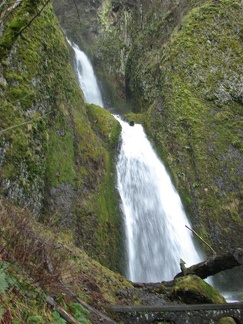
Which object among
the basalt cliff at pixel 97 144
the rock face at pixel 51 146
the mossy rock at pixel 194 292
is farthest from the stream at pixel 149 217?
the mossy rock at pixel 194 292

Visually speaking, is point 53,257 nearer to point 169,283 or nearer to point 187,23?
point 169,283

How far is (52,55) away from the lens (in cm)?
1210

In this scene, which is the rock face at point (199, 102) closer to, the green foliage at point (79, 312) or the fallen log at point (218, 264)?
the fallen log at point (218, 264)

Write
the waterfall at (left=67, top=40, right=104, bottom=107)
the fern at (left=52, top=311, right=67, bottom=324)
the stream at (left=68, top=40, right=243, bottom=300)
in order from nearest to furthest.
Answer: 1. the fern at (left=52, top=311, right=67, bottom=324)
2. the stream at (left=68, top=40, right=243, bottom=300)
3. the waterfall at (left=67, top=40, right=104, bottom=107)

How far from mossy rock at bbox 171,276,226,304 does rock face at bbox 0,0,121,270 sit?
303 cm

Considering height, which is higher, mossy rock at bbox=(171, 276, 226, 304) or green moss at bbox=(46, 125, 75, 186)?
green moss at bbox=(46, 125, 75, 186)

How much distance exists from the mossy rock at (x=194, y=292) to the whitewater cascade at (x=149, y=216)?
411 cm

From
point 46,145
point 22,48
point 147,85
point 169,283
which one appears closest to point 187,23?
point 147,85

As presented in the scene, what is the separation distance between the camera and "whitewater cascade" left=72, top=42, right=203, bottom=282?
11.4 metres

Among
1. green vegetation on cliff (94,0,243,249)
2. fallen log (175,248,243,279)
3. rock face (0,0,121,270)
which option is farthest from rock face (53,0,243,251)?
fallen log (175,248,243,279)

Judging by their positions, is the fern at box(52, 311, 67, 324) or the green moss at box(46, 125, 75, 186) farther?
the green moss at box(46, 125, 75, 186)

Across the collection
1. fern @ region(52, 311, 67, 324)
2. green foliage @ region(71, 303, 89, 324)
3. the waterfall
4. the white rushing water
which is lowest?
the white rushing water

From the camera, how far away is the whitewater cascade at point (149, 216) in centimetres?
1141

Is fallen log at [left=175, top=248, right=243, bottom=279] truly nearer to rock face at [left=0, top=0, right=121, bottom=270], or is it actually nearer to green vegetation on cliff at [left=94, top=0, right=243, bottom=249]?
rock face at [left=0, top=0, right=121, bottom=270]
